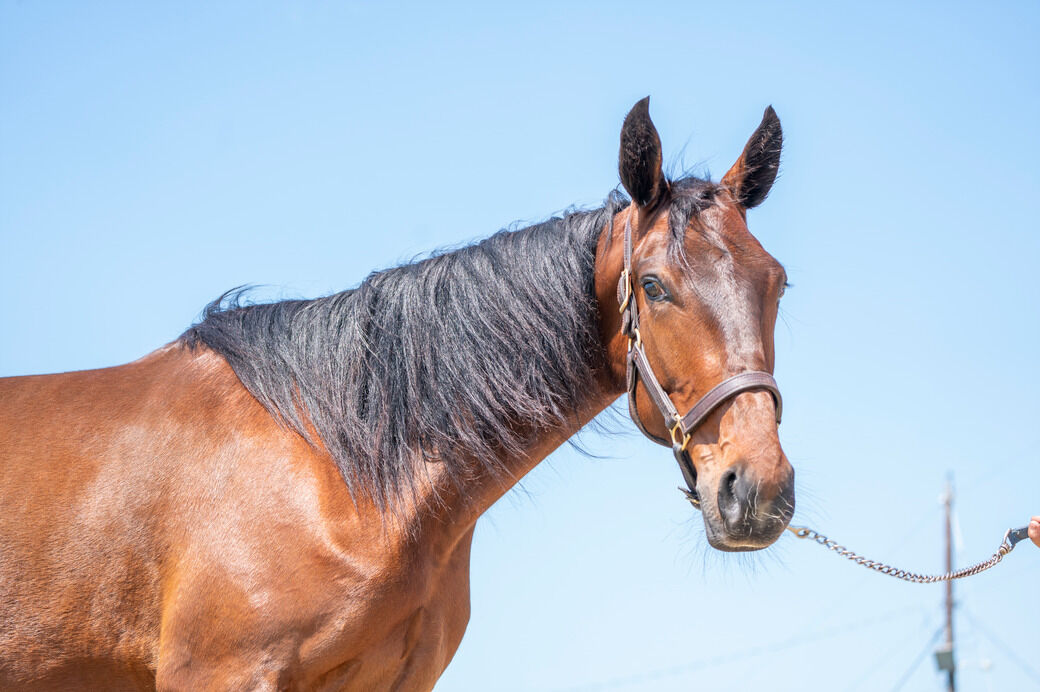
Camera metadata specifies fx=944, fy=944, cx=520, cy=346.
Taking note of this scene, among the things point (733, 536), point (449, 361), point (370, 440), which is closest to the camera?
point (733, 536)

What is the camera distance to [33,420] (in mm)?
4648

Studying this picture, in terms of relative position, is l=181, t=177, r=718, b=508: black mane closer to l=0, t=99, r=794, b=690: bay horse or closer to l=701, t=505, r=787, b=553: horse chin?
l=0, t=99, r=794, b=690: bay horse

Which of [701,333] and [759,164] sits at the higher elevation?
[759,164]

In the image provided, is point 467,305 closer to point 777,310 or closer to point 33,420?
point 777,310

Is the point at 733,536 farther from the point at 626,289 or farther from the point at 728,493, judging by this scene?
the point at 626,289

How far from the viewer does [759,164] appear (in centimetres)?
477

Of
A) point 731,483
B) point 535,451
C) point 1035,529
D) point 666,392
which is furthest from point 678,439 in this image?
point 1035,529

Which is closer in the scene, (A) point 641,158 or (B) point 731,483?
(B) point 731,483

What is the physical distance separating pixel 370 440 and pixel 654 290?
4.87 feet

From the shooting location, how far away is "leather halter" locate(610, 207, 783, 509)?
3.83 m

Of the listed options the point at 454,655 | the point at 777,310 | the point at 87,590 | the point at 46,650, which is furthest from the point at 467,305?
the point at 46,650

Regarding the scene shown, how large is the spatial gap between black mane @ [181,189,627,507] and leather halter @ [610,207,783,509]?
31cm

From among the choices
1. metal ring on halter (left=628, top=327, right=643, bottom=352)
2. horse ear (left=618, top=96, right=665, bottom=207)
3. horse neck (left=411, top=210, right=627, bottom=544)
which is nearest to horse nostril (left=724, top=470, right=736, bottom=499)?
metal ring on halter (left=628, top=327, right=643, bottom=352)

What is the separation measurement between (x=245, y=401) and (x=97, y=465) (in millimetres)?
735
